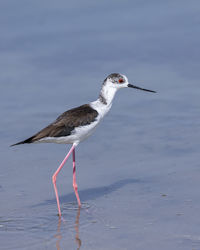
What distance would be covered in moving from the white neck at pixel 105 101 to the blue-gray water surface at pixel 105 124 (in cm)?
73

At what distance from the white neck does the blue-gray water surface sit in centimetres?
73

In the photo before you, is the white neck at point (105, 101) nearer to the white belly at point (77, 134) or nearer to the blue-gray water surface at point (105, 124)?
the white belly at point (77, 134)

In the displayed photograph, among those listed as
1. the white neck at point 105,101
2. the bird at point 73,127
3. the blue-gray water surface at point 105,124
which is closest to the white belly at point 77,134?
the bird at point 73,127

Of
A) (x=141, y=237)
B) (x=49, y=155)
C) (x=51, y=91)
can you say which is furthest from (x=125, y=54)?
(x=141, y=237)

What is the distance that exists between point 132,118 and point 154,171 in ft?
6.13

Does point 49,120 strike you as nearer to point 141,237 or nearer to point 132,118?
point 132,118

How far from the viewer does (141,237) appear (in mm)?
6926

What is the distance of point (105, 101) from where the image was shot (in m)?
9.09

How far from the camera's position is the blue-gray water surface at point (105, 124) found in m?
7.34

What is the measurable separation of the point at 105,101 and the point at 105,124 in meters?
1.45

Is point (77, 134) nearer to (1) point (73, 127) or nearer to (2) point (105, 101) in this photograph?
(1) point (73, 127)

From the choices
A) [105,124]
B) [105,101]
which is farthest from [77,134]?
[105,124]

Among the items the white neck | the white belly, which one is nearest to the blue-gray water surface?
the white belly

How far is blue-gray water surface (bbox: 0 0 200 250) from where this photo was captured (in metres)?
7.34
